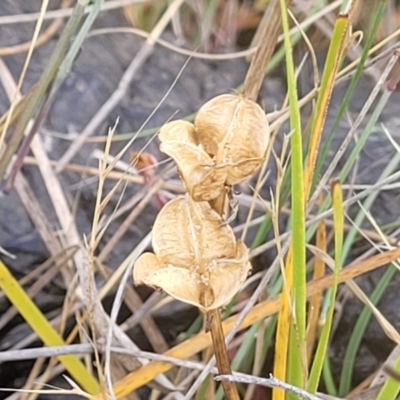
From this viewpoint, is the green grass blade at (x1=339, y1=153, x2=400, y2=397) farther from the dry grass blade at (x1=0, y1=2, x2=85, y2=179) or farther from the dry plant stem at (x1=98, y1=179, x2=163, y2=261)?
the dry grass blade at (x1=0, y1=2, x2=85, y2=179)

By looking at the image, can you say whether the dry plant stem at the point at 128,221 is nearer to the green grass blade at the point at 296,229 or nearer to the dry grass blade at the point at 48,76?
the dry grass blade at the point at 48,76

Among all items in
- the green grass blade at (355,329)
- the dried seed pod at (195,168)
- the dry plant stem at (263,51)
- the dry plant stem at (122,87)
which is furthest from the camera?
the dry plant stem at (122,87)

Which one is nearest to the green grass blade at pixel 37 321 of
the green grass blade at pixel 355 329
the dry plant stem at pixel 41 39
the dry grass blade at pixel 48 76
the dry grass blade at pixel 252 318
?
the dry grass blade at pixel 252 318

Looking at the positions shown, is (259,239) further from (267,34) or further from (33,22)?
(33,22)

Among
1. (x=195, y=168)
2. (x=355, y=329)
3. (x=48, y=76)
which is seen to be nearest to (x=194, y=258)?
(x=195, y=168)

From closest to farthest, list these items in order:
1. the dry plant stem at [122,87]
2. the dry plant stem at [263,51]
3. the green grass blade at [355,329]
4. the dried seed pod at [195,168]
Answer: the dried seed pod at [195,168], the dry plant stem at [263,51], the green grass blade at [355,329], the dry plant stem at [122,87]

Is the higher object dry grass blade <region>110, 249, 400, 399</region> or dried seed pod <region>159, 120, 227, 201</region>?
dried seed pod <region>159, 120, 227, 201</region>

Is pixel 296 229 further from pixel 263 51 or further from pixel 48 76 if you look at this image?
pixel 48 76

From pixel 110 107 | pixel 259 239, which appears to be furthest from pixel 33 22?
pixel 259 239

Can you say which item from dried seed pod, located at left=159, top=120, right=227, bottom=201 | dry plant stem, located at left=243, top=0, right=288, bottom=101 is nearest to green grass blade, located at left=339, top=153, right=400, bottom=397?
dry plant stem, located at left=243, top=0, right=288, bottom=101
